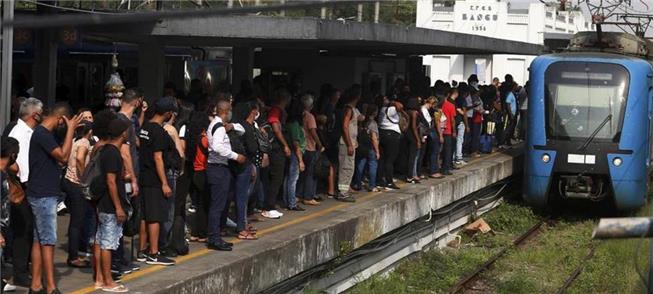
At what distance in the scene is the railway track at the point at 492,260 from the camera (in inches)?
535

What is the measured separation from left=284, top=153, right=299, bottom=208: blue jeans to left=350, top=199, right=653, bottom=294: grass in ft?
4.30

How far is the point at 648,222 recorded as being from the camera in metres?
4.14

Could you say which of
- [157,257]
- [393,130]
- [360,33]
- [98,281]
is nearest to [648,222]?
[98,281]

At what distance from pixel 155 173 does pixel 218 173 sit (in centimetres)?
96

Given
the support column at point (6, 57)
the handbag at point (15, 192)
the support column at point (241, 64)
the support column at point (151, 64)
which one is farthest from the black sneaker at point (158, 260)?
the support column at point (241, 64)

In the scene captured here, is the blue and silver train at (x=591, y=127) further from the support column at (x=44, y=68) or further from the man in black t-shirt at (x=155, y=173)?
the man in black t-shirt at (x=155, y=173)

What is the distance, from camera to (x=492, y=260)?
15312mm

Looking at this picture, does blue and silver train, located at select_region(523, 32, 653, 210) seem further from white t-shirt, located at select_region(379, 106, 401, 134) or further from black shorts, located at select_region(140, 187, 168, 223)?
black shorts, located at select_region(140, 187, 168, 223)

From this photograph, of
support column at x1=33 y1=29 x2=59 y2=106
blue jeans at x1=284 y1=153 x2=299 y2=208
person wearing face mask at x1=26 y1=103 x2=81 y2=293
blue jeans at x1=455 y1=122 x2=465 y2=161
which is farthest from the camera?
blue jeans at x1=455 y1=122 x2=465 y2=161

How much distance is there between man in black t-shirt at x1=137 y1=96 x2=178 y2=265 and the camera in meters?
9.08

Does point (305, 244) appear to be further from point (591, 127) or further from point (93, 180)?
point (591, 127)

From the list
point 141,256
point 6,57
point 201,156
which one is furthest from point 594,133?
point 6,57

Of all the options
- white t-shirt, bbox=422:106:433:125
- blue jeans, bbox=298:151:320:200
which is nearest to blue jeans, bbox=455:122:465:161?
white t-shirt, bbox=422:106:433:125

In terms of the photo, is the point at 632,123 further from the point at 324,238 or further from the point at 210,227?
the point at 210,227
